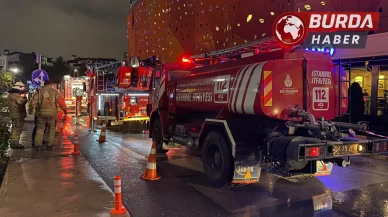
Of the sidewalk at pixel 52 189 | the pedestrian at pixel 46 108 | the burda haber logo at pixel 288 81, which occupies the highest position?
the burda haber logo at pixel 288 81

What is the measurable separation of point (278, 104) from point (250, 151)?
3.23 feet

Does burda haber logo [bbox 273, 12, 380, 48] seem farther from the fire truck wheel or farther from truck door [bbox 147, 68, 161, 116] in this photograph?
the fire truck wheel

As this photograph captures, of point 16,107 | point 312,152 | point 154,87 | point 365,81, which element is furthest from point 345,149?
point 365,81

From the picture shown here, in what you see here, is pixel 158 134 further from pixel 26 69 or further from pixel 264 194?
pixel 26 69

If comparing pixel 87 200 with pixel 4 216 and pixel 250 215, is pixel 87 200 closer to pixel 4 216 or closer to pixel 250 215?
pixel 4 216

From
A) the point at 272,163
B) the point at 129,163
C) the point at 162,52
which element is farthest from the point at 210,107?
the point at 162,52

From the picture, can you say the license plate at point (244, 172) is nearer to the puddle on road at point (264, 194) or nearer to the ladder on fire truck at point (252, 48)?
the puddle on road at point (264, 194)

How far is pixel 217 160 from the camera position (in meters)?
6.80

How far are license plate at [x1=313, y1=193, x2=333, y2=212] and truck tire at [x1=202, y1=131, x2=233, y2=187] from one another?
1.48m

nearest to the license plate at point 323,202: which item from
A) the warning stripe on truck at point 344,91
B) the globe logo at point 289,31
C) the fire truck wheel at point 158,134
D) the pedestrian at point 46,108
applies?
the warning stripe on truck at point 344,91

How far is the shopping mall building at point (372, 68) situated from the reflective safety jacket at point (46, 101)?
32.4 ft

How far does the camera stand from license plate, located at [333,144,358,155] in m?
5.42

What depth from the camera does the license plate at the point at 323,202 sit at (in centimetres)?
545

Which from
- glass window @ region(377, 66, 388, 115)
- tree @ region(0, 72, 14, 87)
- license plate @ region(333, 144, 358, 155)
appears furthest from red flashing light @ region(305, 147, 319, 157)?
tree @ region(0, 72, 14, 87)
